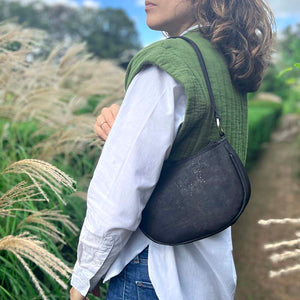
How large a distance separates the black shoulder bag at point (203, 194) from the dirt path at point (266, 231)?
70 centimetres

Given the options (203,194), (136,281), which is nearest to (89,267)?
(136,281)

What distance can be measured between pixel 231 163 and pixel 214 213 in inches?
5.5

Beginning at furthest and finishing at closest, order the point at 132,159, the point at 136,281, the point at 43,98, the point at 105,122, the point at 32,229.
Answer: the point at 43,98, the point at 32,229, the point at 105,122, the point at 136,281, the point at 132,159

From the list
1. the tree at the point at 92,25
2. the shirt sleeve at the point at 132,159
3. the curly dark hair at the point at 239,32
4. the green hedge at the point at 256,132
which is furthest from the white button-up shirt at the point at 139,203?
the tree at the point at 92,25

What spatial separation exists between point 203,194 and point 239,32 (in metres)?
Answer: 0.49

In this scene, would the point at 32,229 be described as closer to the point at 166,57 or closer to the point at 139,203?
the point at 139,203

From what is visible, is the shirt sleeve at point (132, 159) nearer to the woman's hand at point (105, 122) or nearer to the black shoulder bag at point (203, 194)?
the black shoulder bag at point (203, 194)

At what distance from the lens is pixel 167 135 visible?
96cm

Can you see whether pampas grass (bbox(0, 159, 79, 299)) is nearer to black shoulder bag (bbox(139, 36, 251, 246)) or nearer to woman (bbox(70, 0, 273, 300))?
woman (bbox(70, 0, 273, 300))

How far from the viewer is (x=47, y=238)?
1.73 m

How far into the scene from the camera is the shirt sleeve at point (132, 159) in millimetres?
955

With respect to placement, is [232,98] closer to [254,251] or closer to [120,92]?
[120,92]

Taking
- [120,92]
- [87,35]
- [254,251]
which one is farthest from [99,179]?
[87,35]

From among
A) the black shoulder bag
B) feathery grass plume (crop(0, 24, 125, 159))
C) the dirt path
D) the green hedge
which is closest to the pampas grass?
the black shoulder bag
